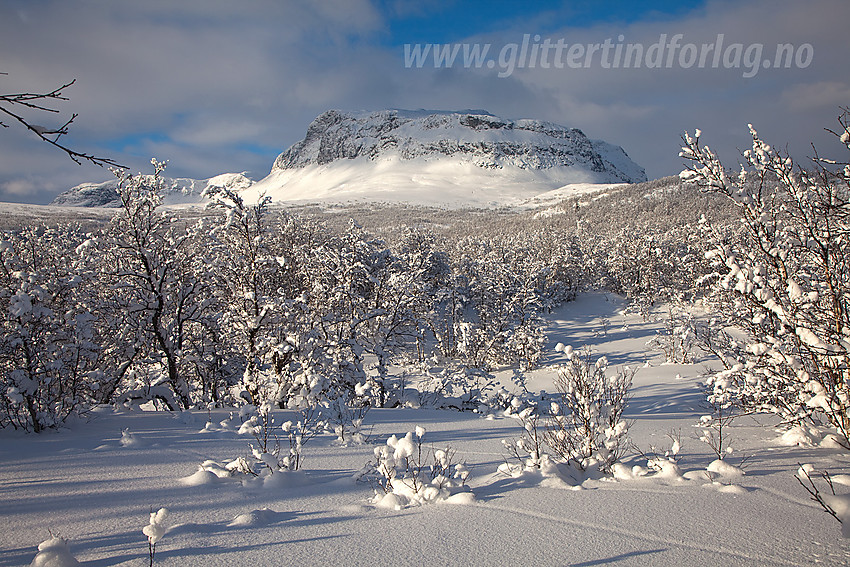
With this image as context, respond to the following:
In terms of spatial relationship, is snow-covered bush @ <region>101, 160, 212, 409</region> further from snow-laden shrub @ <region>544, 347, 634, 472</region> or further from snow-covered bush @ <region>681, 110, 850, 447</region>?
snow-covered bush @ <region>681, 110, 850, 447</region>

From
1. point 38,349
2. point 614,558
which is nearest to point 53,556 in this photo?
point 614,558

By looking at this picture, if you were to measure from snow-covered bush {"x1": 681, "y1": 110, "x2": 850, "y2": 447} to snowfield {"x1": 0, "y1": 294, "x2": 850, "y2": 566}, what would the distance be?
1.85ft

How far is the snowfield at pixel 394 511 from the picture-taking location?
90.1 inches

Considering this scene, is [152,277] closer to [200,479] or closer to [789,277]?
[200,479]

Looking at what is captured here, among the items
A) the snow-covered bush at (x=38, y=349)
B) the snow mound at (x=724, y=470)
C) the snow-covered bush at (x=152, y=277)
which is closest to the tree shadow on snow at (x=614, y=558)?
the snow mound at (x=724, y=470)

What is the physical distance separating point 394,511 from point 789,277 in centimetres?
444

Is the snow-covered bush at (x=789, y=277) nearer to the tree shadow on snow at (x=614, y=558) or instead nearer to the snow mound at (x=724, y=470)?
the snow mound at (x=724, y=470)

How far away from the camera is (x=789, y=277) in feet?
13.9

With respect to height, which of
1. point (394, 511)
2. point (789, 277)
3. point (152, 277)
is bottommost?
point (394, 511)

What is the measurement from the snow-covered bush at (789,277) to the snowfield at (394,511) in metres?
0.56

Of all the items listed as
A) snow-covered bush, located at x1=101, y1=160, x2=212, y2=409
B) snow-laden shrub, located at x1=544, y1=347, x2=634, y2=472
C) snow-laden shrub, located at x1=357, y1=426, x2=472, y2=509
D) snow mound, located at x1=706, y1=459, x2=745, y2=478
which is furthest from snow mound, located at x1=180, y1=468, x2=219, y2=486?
snow-covered bush, located at x1=101, y1=160, x2=212, y2=409

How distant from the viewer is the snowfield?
2.29 metres

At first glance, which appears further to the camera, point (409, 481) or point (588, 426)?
point (588, 426)

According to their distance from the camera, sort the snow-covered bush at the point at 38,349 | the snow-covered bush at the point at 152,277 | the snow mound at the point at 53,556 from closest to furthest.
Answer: the snow mound at the point at 53,556 < the snow-covered bush at the point at 38,349 < the snow-covered bush at the point at 152,277
